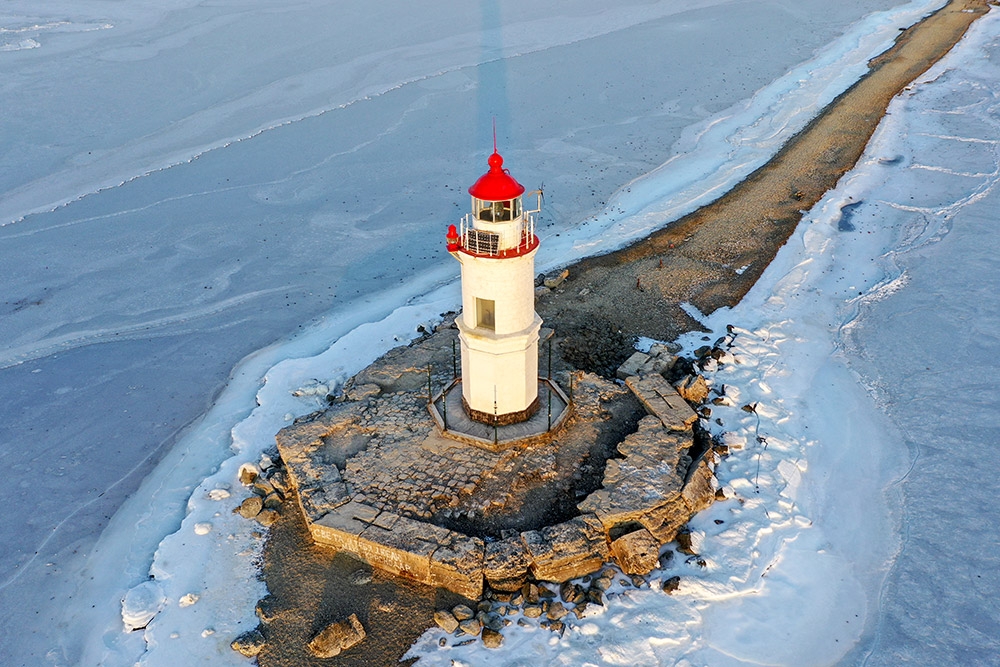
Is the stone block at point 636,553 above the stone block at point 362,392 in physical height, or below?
below

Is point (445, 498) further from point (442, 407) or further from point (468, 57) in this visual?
point (468, 57)

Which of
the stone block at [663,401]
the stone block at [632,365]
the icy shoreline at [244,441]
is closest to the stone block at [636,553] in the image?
the icy shoreline at [244,441]

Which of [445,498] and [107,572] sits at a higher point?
[445,498]

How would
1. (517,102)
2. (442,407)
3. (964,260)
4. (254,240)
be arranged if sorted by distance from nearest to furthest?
(442,407) < (964,260) < (254,240) < (517,102)

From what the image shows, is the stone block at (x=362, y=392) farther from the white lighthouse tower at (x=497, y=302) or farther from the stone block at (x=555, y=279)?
the stone block at (x=555, y=279)

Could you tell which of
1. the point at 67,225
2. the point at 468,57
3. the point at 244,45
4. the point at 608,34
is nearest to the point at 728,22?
the point at 608,34

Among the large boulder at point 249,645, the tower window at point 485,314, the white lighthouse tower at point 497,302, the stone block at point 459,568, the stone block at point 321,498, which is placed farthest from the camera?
the tower window at point 485,314

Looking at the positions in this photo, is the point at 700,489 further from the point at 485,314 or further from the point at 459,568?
the point at 485,314
